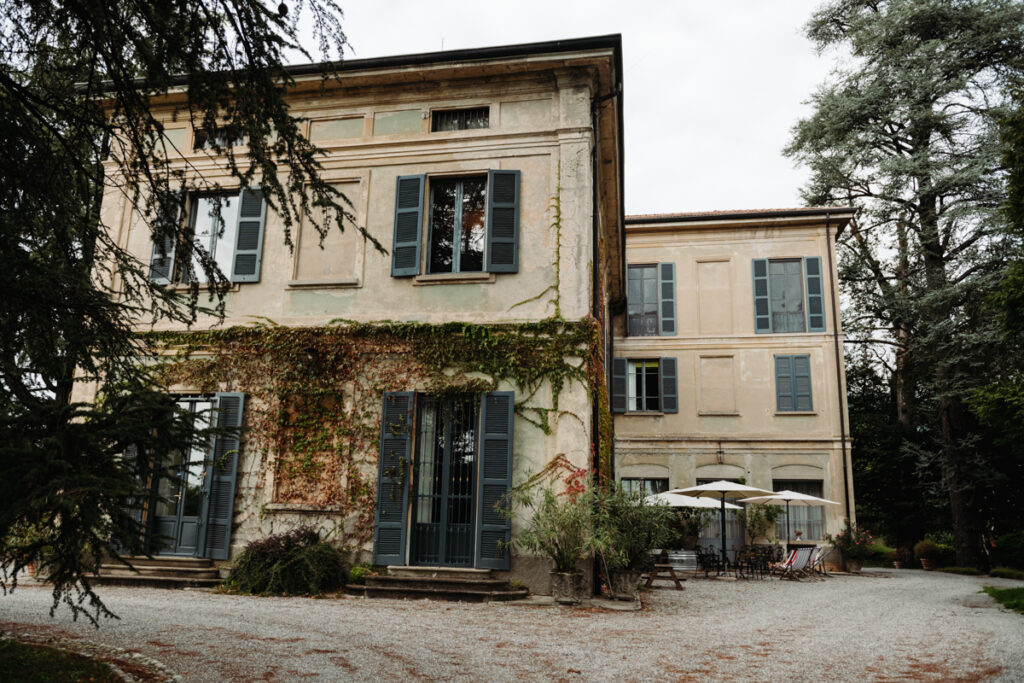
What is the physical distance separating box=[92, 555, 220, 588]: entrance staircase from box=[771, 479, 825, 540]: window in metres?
14.3

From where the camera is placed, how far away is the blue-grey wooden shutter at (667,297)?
69.8ft

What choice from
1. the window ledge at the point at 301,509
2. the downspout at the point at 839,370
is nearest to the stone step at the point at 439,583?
the window ledge at the point at 301,509

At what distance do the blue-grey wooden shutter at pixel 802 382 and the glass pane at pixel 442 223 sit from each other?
12.4m

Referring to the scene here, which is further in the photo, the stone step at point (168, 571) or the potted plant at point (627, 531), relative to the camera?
the stone step at point (168, 571)

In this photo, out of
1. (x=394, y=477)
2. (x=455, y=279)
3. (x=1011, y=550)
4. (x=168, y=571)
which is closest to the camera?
(x=168, y=571)

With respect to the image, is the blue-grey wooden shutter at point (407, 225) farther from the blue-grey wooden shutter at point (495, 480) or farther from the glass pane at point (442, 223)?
the blue-grey wooden shutter at point (495, 480)

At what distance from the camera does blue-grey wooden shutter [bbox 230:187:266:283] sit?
36.5 feet

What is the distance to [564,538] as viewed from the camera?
8.84 metres

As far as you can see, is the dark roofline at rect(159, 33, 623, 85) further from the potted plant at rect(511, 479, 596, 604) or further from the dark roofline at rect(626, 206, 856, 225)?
the dark roofline at rect(626, 206, 856, 225)

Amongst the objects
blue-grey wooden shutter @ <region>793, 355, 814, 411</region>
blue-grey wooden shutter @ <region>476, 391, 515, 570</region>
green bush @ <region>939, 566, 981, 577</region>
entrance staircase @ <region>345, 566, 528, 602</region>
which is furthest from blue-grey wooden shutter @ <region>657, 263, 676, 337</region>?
entrance staircase @ <region>345, 566, 528, 602</region>

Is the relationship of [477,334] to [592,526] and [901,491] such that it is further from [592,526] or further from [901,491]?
[901,491]

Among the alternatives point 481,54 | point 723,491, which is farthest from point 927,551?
point 481,54

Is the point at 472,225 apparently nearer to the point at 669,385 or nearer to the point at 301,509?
the point at 301,509

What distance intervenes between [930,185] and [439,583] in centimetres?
1764
